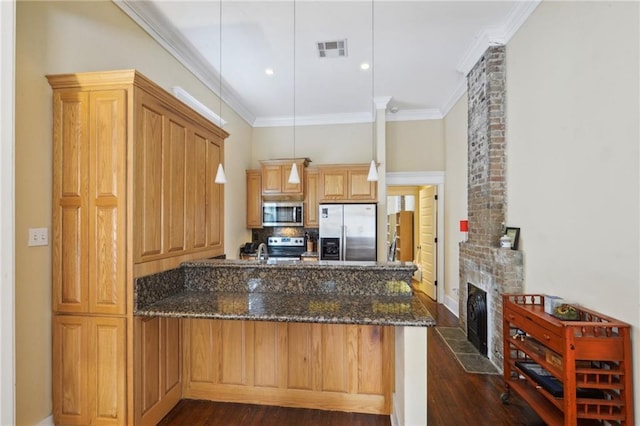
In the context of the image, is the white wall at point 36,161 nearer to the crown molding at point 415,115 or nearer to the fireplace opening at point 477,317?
the fireplace opening at point 477,317

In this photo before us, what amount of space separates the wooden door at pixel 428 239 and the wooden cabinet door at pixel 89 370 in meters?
4.67

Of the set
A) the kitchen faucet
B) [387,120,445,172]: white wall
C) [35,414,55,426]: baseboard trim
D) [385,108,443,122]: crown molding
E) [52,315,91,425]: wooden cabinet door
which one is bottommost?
[35,414,55,426]: baseboard trim

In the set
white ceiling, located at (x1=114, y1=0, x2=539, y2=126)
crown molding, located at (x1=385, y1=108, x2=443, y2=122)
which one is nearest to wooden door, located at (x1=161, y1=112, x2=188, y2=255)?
white ceiling, located at (x1=114, y1=0, x2=539, y2=126)

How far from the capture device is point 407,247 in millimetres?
7625

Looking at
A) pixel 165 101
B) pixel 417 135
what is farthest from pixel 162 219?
pixel 417 135

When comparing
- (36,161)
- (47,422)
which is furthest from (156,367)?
(36,161)

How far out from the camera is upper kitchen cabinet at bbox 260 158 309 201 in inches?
198

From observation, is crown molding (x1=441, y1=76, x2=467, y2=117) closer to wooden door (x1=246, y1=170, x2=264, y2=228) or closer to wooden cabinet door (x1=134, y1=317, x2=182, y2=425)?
wooden door (x1=246, y1=170, x2=264, y2=228)

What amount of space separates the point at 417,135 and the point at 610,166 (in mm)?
3637

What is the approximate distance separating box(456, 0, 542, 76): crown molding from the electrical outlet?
3964 millimetres

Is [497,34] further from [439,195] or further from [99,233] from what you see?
[99,233]

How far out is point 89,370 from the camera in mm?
1886

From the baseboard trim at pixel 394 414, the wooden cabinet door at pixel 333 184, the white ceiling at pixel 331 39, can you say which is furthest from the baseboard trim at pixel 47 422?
the wooden cabinet door at pixel 333 184

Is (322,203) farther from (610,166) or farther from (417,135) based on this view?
(610,166)
